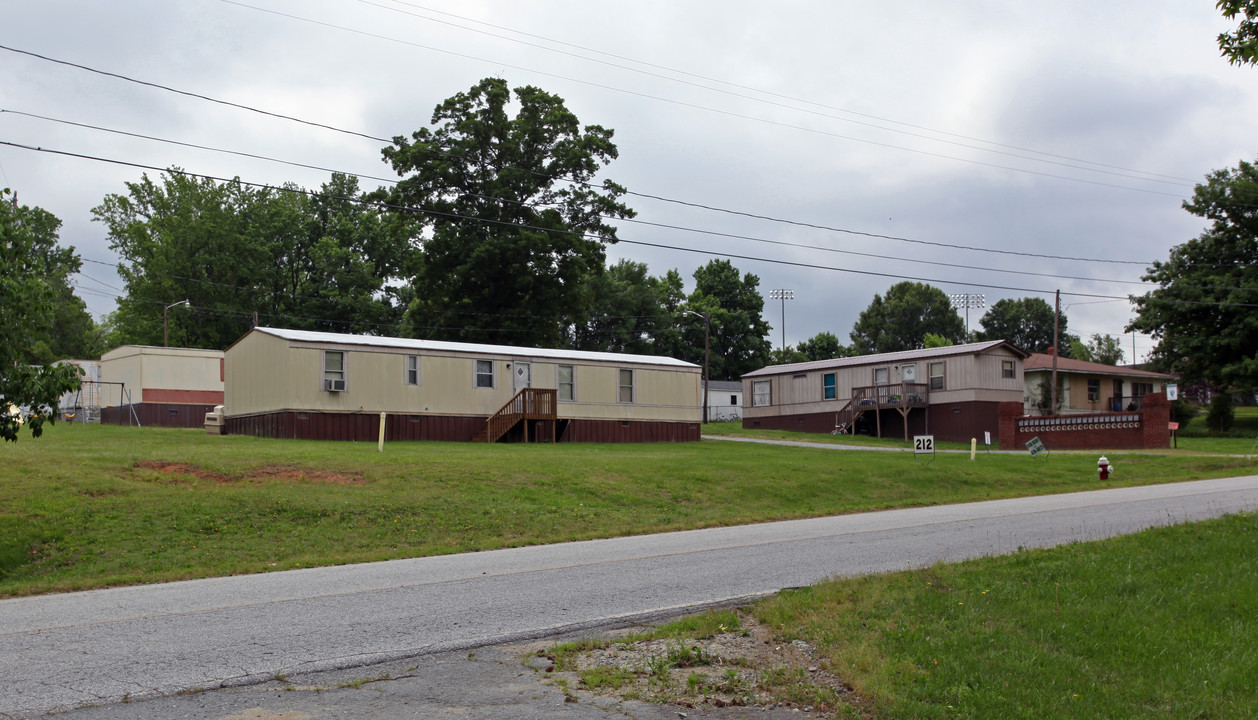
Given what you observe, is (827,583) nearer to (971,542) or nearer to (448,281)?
(971,542)

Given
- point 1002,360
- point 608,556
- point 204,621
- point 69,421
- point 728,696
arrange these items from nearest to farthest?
point 728,696 → point 204,621 → point 608,556 → point 69,421 → point 1002,360

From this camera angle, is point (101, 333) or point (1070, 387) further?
point (101, 333)

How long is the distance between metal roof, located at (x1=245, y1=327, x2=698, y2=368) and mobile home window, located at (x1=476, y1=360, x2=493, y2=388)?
0.37 meters

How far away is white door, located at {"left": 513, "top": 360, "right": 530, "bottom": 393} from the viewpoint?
1458 inches

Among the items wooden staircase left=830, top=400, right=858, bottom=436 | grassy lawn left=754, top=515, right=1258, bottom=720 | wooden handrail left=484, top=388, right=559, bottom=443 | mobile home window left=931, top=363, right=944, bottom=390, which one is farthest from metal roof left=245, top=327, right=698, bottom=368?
grassy lawn left=754, top=515, right=1258, bottom=720

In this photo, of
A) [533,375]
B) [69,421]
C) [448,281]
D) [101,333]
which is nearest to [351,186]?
[448,281]

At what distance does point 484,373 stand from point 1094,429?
2415 centimetres

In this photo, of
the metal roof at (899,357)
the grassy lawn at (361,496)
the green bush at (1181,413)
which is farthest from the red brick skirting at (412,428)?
the green bush at (1181,413)

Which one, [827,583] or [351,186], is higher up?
[351,186]

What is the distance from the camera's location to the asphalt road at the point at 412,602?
6.80m

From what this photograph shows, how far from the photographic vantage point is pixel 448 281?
52625mm

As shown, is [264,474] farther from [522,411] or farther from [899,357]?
[899,357]

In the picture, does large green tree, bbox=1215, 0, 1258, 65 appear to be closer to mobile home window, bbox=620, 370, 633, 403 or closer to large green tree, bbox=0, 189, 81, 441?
large green tree, bbox=0, 189, 81, 441

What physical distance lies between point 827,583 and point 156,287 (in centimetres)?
5903
